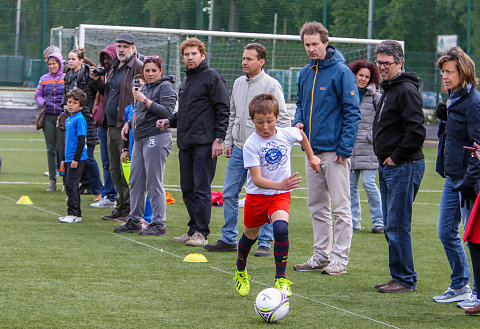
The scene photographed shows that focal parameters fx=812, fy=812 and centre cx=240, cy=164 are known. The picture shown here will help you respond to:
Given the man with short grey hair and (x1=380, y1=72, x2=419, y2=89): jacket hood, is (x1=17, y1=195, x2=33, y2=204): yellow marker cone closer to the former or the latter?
the man with short grey hair

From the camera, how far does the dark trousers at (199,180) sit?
862cm

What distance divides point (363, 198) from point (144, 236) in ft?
17.9

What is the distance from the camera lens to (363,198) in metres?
13.7

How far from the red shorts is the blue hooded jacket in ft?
3.55

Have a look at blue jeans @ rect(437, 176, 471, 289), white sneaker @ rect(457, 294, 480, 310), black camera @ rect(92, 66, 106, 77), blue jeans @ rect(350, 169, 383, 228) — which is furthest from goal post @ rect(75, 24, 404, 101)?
white sneaker @ rect(457, 294, 480, 310)

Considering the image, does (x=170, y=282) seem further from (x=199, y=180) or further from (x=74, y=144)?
(x=74, y=144)

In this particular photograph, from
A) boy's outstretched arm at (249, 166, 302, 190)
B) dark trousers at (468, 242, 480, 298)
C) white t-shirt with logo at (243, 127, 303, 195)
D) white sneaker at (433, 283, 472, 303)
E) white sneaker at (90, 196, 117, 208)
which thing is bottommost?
white sneaker at (90, 196, 117, 208)

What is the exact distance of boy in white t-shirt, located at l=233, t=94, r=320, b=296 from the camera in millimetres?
6211

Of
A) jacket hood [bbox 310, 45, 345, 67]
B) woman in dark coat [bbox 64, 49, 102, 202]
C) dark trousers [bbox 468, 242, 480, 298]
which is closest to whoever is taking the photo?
dark trousers [bbox 468, 242, 480, 298]

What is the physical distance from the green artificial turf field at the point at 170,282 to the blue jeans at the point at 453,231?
307 mm

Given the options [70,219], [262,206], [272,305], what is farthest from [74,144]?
[272,305]

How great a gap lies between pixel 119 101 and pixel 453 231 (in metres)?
5.08

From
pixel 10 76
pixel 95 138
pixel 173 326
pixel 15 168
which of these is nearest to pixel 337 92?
pixel 173 326

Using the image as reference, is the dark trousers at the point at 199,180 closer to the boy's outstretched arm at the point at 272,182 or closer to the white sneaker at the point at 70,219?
the white sneaker at the point at 70,219
